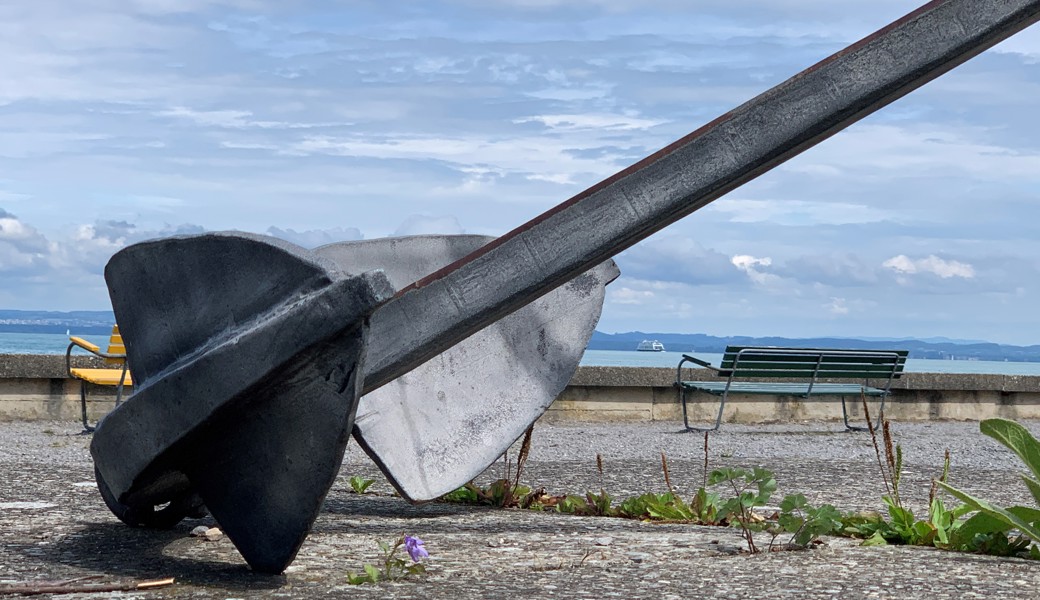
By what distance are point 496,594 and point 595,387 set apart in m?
7.21

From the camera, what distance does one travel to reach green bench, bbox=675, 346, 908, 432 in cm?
977

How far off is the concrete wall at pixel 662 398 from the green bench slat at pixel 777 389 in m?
0.60

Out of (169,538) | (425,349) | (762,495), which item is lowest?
(169,538)

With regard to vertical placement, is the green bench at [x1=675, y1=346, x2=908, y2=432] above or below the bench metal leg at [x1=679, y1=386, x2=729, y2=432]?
above

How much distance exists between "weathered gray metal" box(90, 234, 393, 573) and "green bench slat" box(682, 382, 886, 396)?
687 cm

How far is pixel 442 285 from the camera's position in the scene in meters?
3.13

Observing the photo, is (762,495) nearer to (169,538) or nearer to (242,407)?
(242,407)

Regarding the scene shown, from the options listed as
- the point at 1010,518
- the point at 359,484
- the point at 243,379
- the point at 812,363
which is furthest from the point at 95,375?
the point at 1010,518

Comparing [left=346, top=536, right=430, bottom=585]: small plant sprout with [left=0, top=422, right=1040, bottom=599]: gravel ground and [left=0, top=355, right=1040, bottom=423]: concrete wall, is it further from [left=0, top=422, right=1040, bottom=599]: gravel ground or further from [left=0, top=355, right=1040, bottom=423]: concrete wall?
[left=0, top=355, right=1040, bottom=423]: concrete wall

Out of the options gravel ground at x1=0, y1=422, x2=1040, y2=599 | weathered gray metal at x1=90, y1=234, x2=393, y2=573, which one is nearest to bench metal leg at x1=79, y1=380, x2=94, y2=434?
gravel ground at x1=0, y1=422, x2=1040, y2=599

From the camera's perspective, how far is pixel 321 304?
2.81 meters

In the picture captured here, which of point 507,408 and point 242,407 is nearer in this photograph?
point 242,407

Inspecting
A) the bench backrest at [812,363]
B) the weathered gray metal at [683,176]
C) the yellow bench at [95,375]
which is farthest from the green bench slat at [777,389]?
the weathered gray metal at [683,176]

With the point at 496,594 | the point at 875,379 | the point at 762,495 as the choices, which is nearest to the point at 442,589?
the point at 496,594
